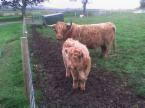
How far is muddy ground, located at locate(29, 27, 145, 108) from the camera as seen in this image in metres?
7.94

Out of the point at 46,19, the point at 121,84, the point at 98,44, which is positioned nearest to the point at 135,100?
the point at 121,84

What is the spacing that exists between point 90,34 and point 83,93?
4711mm

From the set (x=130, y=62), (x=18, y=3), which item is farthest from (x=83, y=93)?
(x=18, y=3)

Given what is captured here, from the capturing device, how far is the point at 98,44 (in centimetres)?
1316

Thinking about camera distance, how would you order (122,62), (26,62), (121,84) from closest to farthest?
(26,62) → (121,84) → (122,62)

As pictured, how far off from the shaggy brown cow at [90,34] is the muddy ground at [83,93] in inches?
55.6

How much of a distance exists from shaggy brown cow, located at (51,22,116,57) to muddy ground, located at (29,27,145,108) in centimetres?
141

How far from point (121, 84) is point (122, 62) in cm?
263

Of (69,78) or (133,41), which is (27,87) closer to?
(69,78)

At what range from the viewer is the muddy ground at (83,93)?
7.94 meters

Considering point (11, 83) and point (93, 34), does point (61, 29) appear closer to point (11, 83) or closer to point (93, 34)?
point (93, 34)

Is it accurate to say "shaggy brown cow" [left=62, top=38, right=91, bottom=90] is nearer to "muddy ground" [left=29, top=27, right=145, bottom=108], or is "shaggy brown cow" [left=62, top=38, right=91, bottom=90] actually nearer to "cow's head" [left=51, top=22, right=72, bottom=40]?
"muddy ground" [left=29, top=27, right=145, bottom=108]

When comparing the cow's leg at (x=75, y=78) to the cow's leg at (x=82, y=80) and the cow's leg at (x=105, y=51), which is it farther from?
the cow's leg at (x=105, y=51)

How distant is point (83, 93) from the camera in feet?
28.4
